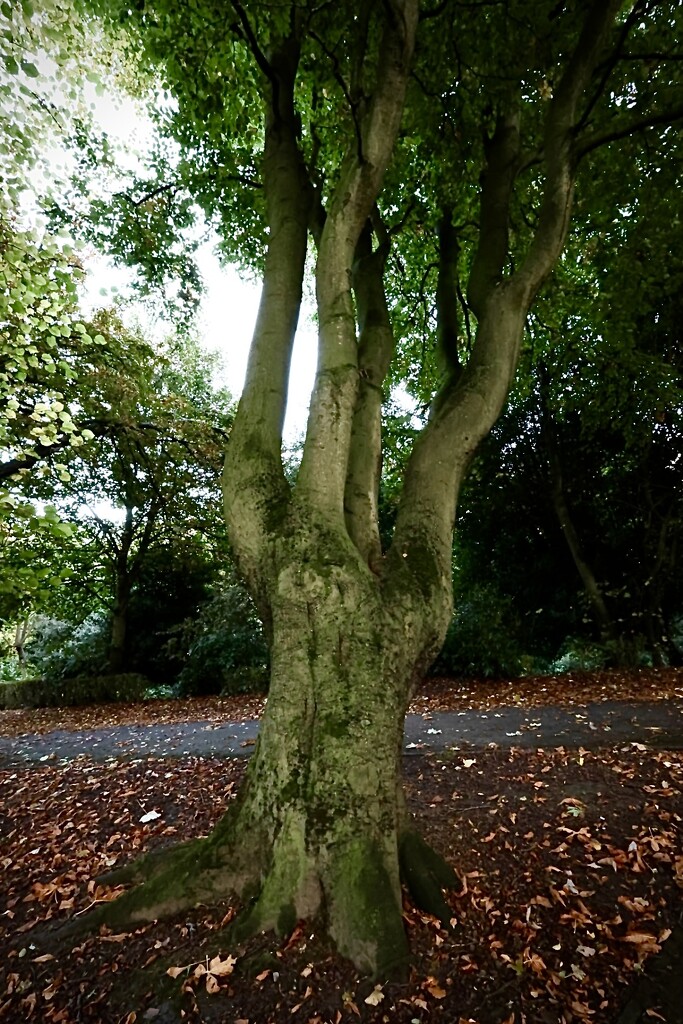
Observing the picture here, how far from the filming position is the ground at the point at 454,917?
230 centimetres

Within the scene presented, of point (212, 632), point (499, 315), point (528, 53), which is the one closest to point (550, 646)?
point (212, 632)

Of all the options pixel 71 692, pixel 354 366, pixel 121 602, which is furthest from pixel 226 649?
pixel 354 366

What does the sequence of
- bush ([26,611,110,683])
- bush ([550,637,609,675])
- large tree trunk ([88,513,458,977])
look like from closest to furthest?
1. large tree trunk ([88,513,458,977])
2. bush ([550,637,609,675])
3. bush ([26,611,110,683])

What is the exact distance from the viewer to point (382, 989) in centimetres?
233

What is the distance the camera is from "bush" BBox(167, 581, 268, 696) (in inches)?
438

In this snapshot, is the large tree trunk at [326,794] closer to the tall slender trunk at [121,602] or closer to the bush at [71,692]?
the bush at [71,692]

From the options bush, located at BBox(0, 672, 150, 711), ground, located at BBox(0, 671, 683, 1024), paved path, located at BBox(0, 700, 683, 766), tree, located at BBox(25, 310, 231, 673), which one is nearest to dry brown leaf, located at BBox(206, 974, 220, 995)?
ground, located at BBox(0, 671, 683, 1024)

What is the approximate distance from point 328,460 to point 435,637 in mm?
1349

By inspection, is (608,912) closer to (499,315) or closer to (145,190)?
(499,315)

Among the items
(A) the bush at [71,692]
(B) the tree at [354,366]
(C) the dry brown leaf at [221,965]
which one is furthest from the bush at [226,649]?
(C) the dry brown leaf at [221,965]

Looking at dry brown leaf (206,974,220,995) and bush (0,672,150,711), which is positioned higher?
bush (0,672,150,711)

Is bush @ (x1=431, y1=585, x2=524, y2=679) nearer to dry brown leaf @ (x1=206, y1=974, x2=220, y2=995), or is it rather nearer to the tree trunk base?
the tree trunk base

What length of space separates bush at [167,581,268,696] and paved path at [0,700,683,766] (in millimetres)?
2838

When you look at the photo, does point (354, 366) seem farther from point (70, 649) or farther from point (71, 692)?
point (70, 649)
